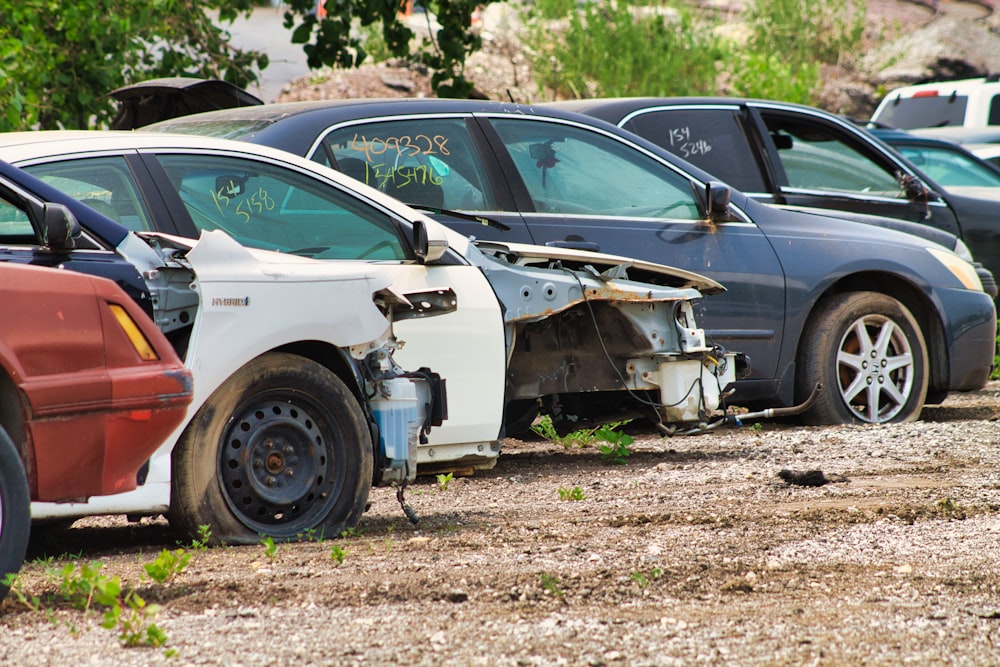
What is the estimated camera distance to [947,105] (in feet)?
56.8

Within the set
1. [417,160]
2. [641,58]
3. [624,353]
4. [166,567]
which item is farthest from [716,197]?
[641,58]

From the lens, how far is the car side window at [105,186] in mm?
5059

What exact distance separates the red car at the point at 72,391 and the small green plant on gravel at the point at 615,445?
3420 millimetres

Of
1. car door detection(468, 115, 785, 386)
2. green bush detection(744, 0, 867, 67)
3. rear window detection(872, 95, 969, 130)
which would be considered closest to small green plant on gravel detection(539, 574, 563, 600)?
car door detection(468, 115, 785, 386)

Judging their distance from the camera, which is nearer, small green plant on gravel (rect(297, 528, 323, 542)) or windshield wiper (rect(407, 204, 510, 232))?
small green plant on gravel (rect(297, 528, 323, 542))

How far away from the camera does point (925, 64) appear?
83.5 feet

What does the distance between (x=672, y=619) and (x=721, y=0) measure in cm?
2758

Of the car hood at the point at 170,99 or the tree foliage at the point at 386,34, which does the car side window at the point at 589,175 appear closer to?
the car hood at the point at 170,99

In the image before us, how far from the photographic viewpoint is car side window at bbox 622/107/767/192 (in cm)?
930

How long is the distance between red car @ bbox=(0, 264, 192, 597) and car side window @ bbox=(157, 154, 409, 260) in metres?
1.03

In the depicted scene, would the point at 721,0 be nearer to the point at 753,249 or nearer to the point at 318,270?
the point at 753,249

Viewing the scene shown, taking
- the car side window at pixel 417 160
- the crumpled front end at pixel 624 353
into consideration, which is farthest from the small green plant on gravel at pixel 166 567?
the car side window at pixel 417 160

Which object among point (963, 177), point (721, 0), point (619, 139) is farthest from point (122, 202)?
point (721, 0)

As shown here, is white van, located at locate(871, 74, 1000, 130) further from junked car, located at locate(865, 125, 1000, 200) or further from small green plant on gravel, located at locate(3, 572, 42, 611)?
small green plant on gravel, located at locate(3, 572, 42, 611)
